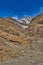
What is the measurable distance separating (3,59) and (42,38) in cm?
1441

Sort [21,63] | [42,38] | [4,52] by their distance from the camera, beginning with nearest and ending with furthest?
[21,63], [4,52], [42,38]

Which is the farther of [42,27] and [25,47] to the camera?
[42,27]

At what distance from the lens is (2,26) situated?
39.0 m

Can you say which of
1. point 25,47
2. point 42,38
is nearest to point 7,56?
point 25,47

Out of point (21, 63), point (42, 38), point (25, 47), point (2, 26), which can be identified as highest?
point (2, 26)

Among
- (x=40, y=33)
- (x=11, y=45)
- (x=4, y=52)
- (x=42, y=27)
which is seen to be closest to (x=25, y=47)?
(x=11, y=45)

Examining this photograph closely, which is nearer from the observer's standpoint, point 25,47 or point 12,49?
point 12,49

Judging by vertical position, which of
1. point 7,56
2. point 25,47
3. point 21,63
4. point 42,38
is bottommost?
point 21,63

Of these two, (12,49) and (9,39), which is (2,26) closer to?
(9,39)

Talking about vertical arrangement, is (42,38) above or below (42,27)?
below

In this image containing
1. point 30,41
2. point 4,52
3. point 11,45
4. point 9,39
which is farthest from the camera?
point 30,41

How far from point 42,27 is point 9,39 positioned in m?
12.9

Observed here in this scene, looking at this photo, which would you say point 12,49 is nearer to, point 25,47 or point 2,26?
point 25,47

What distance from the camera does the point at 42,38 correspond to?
37.9 metres
